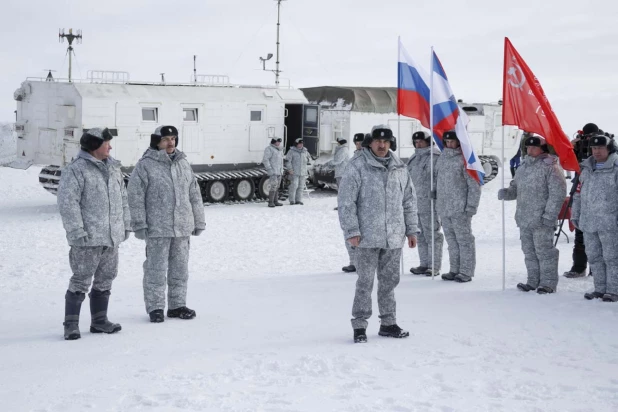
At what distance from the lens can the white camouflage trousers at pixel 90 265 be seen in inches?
296

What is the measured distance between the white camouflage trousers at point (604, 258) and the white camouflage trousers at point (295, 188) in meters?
12.3

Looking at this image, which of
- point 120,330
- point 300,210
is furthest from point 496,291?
point 300,210

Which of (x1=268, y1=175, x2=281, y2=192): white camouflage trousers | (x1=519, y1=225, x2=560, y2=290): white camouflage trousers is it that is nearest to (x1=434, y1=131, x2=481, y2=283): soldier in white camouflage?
(x1=519, y1=225, x2=560, y2=290): white camouflage trousers

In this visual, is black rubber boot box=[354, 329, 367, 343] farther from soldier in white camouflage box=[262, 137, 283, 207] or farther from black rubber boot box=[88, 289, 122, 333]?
soldier in white camouflage box=[262, 137, 283, 207]

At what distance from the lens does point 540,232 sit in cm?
978

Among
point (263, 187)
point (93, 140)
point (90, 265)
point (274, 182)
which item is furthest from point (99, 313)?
point (263, 187)

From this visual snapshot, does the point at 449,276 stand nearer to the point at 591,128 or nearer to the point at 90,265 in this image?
the point at 591,128

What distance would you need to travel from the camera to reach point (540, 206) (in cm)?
973

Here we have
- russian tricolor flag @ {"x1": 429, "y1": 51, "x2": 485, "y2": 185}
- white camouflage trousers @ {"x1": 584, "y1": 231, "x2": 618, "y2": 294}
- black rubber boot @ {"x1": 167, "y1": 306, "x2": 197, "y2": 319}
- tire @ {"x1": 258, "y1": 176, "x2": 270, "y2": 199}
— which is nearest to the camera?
black rubber boot @ {"x1": 167, "y1": 306, "x2": 197, "y2": 319}

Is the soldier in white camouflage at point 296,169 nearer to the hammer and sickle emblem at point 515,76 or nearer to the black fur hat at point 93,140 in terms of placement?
the hammer and sickle emblem at point 515,76

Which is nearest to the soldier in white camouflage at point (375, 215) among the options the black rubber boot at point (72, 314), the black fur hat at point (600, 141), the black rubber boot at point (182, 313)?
the black rubber boot at point (182, 313)

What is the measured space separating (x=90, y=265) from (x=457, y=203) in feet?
15.3

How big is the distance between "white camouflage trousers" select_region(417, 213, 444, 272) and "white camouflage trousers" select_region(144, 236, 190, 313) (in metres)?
3.77

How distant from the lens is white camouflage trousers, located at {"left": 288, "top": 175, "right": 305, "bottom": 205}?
2128 centimetres
